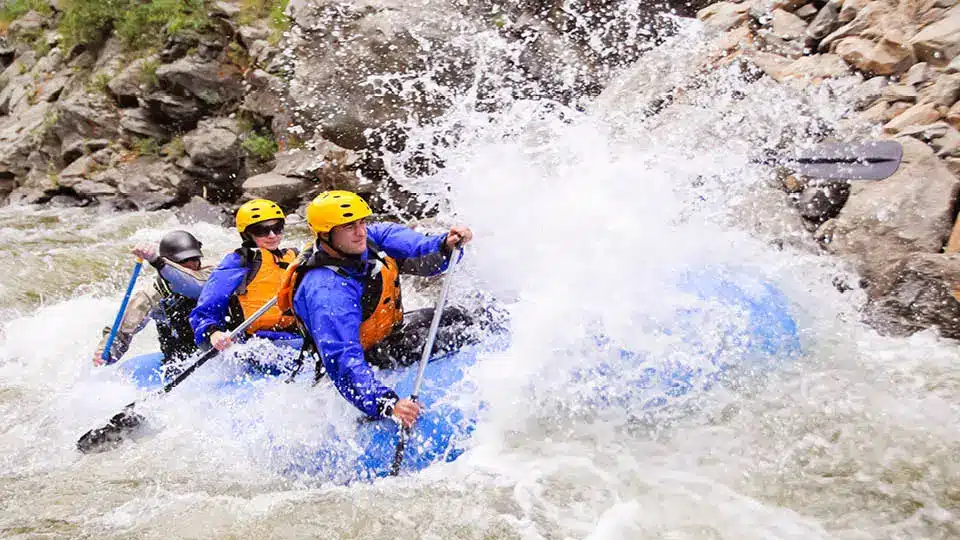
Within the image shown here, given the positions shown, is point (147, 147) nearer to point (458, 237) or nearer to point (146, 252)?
point (146, 252)

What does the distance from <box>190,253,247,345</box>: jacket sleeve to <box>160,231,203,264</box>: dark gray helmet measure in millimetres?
511

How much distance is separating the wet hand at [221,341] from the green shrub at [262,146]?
6543mm

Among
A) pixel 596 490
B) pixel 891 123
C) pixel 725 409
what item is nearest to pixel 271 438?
pixel 596 490

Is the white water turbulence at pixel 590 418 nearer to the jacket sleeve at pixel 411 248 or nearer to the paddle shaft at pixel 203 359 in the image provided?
the paddle shaft at pixel 203 359

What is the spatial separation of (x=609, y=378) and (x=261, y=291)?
241 cm

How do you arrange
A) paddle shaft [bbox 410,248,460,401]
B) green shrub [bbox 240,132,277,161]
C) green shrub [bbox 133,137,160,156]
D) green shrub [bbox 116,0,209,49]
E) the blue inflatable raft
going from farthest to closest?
green shrub [bbox 116,0,209,49] → green shrub [bbox 133,137,160,156] → green shrub [bbox 240,132,277,161] → the blue inflatable raft → paddle shaft [bbox 410,248,460,401]

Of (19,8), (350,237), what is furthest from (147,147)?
(350,237)

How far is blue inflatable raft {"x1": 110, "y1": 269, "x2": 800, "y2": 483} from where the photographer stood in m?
3.88

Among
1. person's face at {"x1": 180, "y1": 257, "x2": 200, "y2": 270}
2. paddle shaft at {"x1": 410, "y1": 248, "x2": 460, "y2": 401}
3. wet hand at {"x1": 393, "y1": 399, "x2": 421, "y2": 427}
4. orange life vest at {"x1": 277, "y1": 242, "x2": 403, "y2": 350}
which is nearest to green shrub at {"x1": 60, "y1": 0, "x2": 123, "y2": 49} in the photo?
person's face at {"x1": 180, "y1": 257, "x2": 200, "y2": 270}

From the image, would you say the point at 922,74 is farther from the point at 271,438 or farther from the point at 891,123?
the point at 271,438

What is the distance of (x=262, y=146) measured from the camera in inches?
429

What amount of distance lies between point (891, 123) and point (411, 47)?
597cm

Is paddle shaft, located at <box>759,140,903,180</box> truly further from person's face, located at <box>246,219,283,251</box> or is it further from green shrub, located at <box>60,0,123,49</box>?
green shrub, located at <box>60,0,123,49</box>

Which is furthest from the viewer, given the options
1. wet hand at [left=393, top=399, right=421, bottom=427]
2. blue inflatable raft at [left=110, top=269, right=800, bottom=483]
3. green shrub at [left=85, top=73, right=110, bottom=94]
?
green shrub at [left=85, top=73, right=110, bottom=94]
